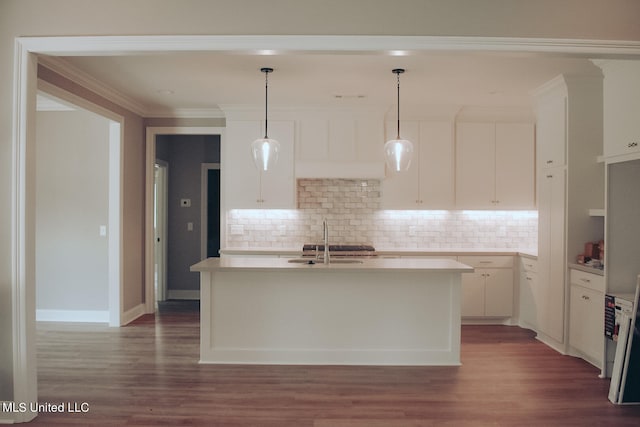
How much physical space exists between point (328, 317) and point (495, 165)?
322 centimetres

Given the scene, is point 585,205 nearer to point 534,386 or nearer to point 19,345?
point 534,386

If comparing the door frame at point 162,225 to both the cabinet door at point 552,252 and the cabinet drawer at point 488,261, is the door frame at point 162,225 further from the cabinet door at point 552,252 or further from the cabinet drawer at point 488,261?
the cabinet door at point 552,252

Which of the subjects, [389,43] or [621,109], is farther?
[621,109]

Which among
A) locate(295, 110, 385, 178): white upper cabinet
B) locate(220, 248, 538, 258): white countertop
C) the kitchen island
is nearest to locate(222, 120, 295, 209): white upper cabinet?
locate(295, 110, 385, 178): white upper cabinet

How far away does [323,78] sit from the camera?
4574 millimetres

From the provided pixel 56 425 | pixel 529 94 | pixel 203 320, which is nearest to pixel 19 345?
pixel 56 425

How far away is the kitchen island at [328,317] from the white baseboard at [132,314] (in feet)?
6.04

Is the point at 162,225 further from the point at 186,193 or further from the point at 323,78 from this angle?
the point at 323,78

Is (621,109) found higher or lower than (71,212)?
higher

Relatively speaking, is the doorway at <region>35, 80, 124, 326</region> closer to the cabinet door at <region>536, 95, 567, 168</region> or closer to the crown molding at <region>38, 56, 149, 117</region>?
the crown molding at <region>38, 56, 149, 117</region>

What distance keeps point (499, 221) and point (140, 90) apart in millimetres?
4648

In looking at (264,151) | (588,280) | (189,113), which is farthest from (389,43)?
(189,113)

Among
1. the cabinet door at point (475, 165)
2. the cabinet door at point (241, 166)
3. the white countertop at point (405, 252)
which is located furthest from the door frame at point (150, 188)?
the cabinet door at point (475, 165)

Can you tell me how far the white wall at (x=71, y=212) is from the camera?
5.63 metres
